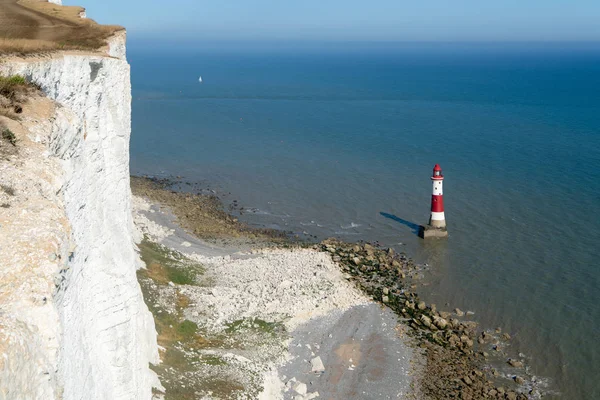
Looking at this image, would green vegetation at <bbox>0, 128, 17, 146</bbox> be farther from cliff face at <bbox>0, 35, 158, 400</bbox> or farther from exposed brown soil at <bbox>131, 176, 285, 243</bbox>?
exposed brown soil at <bbox>131, 176, 285, 243</bbox>

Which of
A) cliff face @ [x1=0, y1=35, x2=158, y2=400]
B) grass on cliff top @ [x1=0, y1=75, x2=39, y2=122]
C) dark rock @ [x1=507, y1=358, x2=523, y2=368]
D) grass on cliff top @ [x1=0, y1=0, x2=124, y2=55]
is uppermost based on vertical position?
grass on cliff top @ [x1=0, y1=0, x2=124, y2=55]

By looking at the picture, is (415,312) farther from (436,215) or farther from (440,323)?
(436,215)

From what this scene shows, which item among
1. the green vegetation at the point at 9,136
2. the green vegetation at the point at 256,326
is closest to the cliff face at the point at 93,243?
the green vegetation at the point at 9,136

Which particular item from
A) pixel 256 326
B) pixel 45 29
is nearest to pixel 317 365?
pixel 256 326

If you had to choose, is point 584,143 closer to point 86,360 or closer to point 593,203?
point 593,203

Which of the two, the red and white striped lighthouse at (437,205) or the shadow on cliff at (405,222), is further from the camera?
the shadow on cliff at (405,222)

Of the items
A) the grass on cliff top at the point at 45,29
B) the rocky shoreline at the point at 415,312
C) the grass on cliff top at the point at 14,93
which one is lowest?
the rocky shoreline at the point at 415,312

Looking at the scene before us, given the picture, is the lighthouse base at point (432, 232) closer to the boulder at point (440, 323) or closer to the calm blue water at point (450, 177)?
the calm blue water at point (450, 177)

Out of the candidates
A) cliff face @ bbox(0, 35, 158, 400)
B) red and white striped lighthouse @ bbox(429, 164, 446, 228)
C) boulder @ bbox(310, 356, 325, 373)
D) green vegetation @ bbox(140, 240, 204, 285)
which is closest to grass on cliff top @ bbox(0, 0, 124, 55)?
cliff face @ bbox(0, 35, 158, 400)
